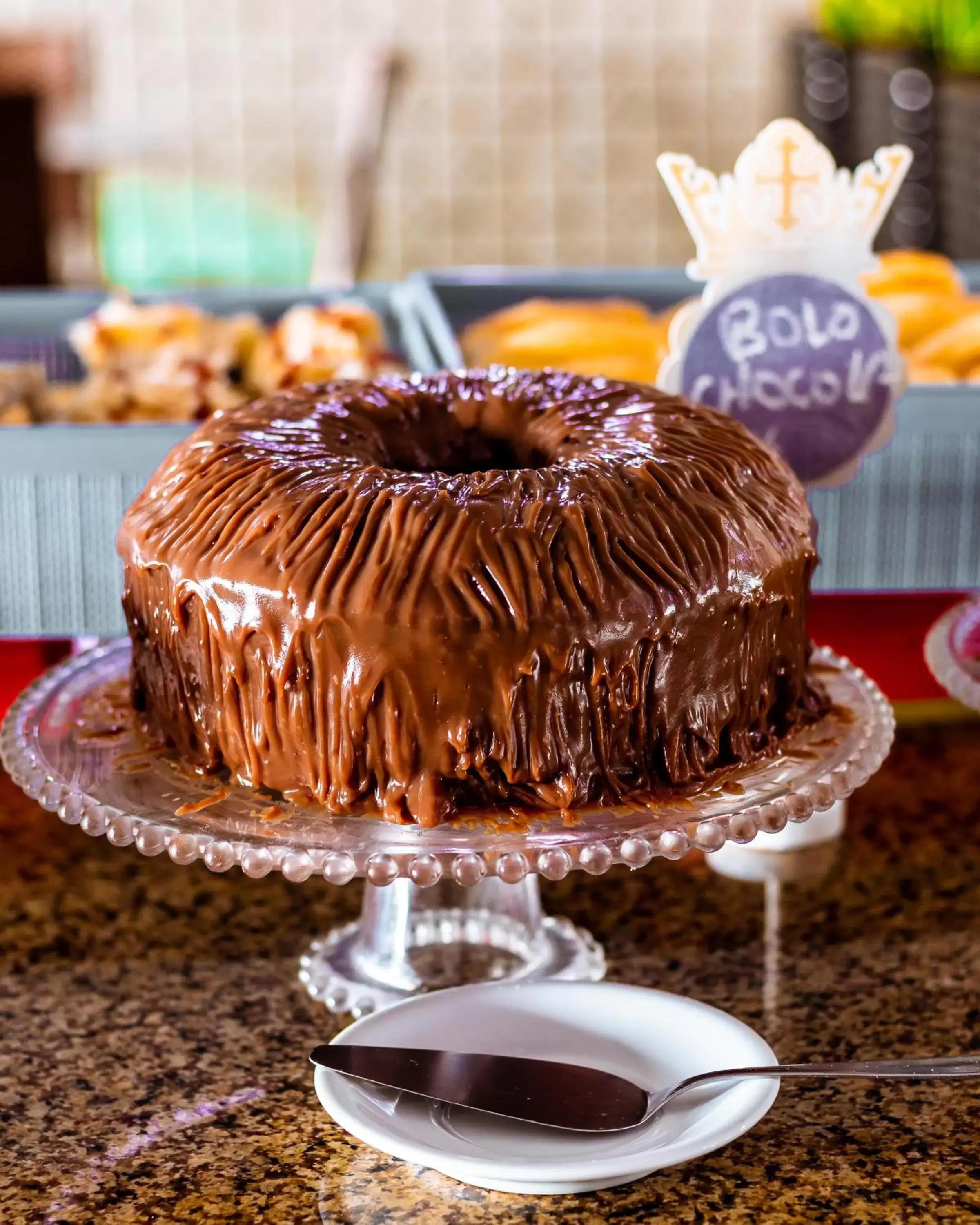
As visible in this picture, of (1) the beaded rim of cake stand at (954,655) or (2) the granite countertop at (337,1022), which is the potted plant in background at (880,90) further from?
(2) the granite countertop at (337,1022)

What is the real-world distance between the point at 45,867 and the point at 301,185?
333 cm

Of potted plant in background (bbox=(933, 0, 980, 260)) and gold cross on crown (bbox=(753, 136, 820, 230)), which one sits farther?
potted plant in background (bbox=(933, 0, 980, 260))

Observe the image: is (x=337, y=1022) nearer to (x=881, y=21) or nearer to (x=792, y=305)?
(x=792, y=305)

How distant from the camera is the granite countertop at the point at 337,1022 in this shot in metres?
0.81

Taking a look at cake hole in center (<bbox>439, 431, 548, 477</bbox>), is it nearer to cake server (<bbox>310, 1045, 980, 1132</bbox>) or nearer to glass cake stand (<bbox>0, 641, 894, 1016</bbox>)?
glass cake stand (<bbox>0, 641, 894, 1016</bbox>)

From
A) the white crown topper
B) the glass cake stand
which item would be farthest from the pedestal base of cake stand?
the white crown topper

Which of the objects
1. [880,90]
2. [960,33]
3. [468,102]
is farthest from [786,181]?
[468,102]

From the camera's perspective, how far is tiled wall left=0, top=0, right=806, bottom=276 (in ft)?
13.3

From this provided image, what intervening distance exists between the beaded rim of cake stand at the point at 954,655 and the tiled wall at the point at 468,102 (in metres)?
3.10

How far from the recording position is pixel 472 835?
873 mm

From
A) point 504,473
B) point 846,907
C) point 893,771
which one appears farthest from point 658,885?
point 504,473

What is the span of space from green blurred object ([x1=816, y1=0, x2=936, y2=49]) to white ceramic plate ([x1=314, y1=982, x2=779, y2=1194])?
8.26 ft

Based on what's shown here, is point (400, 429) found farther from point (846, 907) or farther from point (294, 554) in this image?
point (846, 907)

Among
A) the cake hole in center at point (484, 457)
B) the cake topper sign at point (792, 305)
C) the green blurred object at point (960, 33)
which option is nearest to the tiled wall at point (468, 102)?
the green blurred object at point (960, 33)
